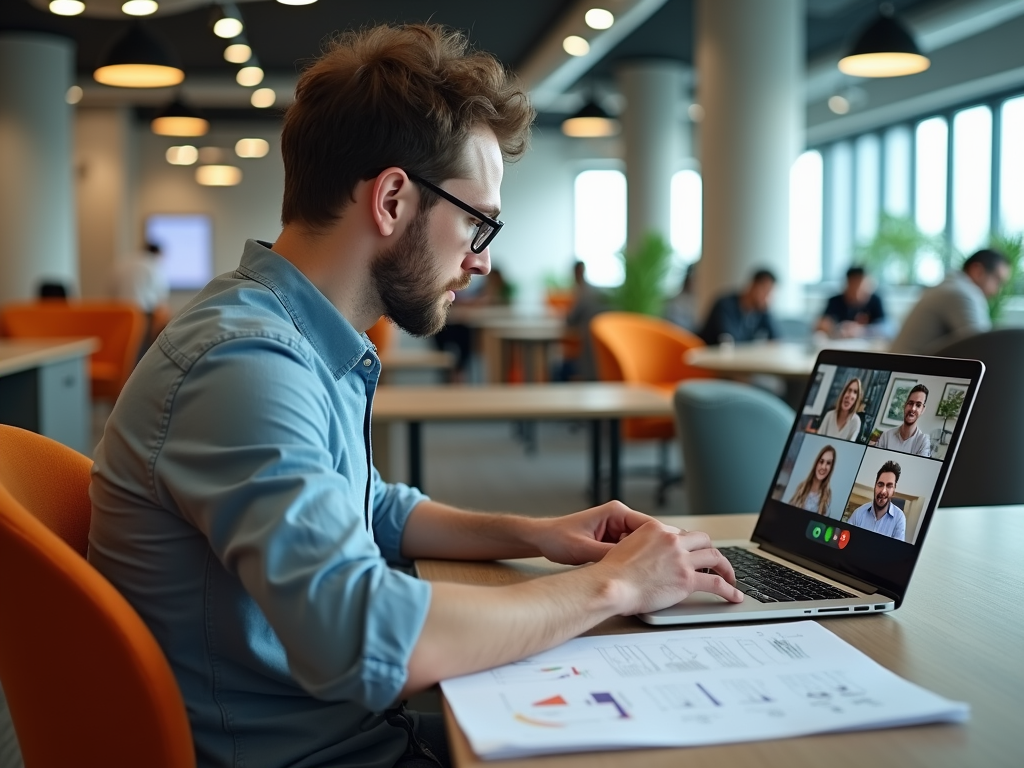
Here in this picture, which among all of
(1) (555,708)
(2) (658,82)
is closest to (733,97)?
(2) (658,82)

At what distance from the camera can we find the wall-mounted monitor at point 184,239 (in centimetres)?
1619

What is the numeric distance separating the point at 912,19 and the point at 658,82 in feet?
10.2

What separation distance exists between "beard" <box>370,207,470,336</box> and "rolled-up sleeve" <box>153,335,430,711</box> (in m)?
0.23

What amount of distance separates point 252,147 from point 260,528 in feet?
48.2

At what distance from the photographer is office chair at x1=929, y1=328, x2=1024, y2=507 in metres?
2.48

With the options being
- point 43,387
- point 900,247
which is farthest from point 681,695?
point 900,247

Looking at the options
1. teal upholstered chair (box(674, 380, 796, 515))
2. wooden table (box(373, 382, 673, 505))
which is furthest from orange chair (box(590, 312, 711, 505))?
teal upholstered chair (box(674, 380, 796, 515))

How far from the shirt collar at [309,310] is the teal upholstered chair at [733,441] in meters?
1.44

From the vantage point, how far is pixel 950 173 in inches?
402

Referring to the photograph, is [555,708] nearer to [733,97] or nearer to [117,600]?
[117,600]

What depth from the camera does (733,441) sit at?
2.44 meters

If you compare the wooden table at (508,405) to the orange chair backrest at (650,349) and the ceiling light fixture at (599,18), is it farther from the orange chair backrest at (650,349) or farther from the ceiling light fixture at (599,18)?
the ceiling light fixture at (599,18)

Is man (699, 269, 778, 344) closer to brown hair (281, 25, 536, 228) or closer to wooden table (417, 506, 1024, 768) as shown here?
wooden table (417, 506, 1024, 768)

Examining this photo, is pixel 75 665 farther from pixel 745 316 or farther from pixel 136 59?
pixel 745 316
